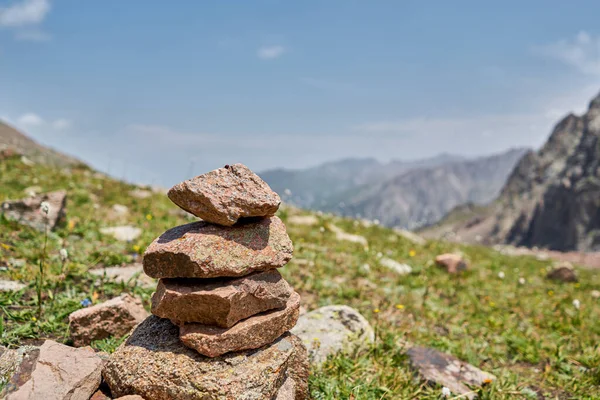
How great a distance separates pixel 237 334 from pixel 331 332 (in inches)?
103

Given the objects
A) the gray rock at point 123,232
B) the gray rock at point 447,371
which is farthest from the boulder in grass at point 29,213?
the gray rock at point 447,371

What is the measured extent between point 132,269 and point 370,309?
467 centimetres

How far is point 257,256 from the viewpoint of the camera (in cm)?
426

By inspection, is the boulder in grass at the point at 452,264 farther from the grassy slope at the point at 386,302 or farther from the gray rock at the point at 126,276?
the gray rock at the point at 126,276

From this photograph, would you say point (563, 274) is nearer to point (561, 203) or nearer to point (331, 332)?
point (331, 332)

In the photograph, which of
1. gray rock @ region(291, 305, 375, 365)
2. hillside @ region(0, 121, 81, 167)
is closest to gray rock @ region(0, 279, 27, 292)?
gray rock @ region(291, 305, 375, 365)

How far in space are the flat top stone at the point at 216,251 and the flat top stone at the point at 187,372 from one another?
0.73 meters

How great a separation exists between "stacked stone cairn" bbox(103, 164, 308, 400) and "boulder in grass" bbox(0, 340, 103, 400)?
0.64 ft

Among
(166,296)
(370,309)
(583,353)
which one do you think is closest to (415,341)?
(370,309)

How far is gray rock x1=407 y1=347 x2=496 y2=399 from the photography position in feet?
18.4

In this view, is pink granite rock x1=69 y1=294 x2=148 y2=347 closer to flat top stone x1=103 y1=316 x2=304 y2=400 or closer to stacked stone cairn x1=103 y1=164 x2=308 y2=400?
stacked stone cairn x1=103 y1=164 x2=308 y2=400

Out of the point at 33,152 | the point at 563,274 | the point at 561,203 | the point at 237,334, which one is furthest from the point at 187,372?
the point at 561,203

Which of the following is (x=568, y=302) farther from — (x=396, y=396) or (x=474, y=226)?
(x=474, y=226)

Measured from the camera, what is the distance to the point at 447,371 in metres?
5.91
